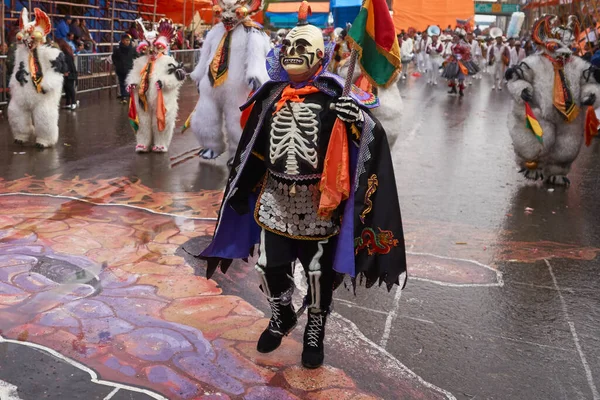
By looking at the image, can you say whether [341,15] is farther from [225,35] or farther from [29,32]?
[29,32]

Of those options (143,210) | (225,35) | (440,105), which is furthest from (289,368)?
(440,105)

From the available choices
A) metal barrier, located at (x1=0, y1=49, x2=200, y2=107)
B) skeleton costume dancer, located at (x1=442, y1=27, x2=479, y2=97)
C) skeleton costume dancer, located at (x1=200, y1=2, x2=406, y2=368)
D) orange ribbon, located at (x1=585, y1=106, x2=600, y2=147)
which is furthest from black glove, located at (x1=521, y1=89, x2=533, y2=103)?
skeleton costume dancer, located at (x1=442, y1=27, x2=479, y2=97)

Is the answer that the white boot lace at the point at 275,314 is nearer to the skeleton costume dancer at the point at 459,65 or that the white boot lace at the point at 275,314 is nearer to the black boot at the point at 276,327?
the black boot at the point at 276,327

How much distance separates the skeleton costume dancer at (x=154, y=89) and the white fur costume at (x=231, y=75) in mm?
687

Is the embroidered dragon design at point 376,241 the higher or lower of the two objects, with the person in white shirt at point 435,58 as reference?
lower

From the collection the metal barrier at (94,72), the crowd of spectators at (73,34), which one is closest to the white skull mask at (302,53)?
the metal barrier at (94,72)

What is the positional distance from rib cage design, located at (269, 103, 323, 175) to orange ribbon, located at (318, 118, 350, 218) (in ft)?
0.35

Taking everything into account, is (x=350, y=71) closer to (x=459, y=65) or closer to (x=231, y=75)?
(x=231, y=75)

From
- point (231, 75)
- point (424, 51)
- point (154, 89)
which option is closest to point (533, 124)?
point (231, 75)

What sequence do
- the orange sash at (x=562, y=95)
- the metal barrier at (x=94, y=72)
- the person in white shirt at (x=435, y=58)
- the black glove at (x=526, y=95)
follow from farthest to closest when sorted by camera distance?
1. the person in white shirt at (x=435, y=58)
2. the metal barrier at (x=94, y=72)
3. the black glove at (x=526, y=95)
4. the orange sash at (x=562, y=95)

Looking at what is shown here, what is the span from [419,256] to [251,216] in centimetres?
212

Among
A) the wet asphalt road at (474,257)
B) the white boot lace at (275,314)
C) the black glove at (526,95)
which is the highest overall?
the black glove at (526,95)

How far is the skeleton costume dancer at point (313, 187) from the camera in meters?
3.31

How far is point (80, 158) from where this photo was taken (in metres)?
8.36
